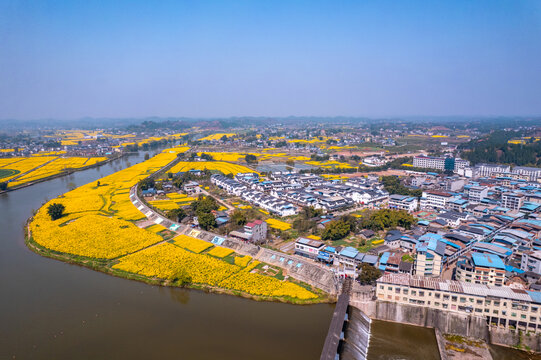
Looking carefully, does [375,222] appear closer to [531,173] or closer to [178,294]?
[178,294]

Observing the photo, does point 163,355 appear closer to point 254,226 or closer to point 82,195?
point 254,226

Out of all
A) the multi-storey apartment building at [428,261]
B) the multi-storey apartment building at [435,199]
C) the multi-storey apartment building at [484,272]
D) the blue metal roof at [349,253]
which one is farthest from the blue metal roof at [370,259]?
the multi-storey apartment building at [435,199]

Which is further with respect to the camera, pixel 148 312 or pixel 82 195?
pixel 82 195

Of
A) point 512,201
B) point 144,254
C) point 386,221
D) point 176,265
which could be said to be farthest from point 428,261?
point 512,201

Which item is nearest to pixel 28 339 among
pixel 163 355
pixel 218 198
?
pixel 163 355

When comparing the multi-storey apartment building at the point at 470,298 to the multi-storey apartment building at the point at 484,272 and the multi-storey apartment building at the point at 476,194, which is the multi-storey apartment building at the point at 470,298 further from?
A: the multi-storey apartment building at the point at 476,194

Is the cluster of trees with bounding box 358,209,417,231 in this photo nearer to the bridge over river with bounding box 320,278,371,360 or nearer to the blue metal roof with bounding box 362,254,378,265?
the blue metal roof with bounding box 362,254,378,265

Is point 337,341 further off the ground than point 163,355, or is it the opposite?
point 337,341
